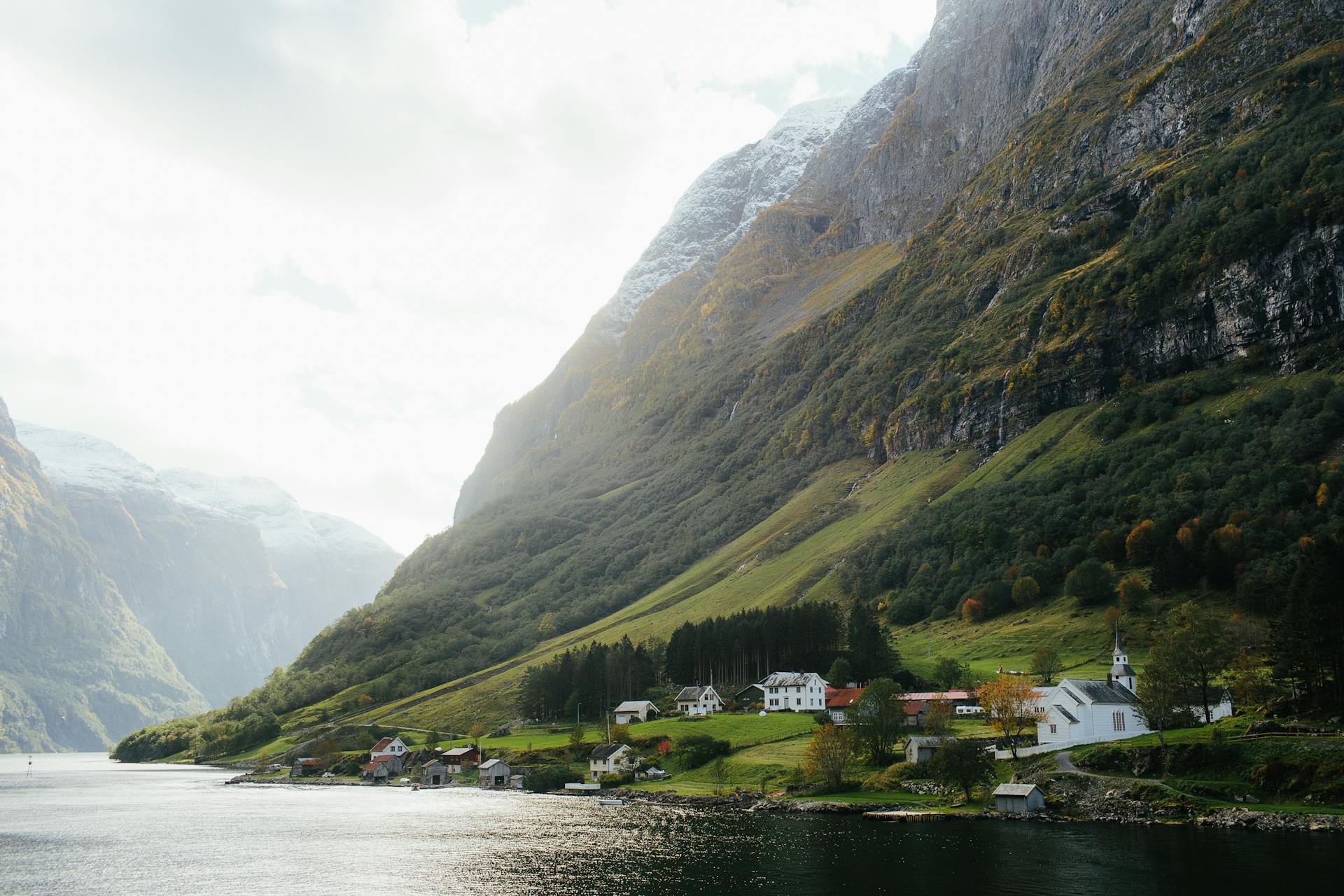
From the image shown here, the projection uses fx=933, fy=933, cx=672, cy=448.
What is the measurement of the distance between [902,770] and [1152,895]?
4557cm

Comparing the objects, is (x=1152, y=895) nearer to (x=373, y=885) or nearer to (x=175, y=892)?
(x=373, y=885)

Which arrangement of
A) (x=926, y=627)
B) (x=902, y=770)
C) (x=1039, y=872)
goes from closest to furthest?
(x=1039, y=872)
(x=902, y=770)
(x=926, y=627)

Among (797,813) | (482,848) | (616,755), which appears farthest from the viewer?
(616,755)

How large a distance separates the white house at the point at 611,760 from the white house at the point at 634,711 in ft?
64.7

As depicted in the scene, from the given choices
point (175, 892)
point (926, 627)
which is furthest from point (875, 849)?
point (926, 627)

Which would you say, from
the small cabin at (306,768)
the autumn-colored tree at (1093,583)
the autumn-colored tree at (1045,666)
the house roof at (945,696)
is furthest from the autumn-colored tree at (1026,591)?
the small cabin at (306,768)

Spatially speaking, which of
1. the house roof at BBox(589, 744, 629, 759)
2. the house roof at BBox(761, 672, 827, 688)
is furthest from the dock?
the house roof at BBox(761, 672, 827, 688)

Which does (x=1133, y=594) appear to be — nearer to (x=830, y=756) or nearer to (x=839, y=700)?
(x=839, y=700)

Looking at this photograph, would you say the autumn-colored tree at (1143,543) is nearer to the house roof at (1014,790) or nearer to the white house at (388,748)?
the house roof at (1014,790)

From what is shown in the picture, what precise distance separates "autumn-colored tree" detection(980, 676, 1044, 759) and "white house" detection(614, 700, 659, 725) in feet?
208

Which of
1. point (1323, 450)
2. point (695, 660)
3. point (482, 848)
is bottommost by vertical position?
point (482, 848)

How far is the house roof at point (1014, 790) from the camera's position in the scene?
261ft

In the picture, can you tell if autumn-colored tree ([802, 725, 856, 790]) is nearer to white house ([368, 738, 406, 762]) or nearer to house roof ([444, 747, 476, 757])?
house roof ([444, 747, 476, 757])

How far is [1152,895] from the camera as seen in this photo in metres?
50.2
